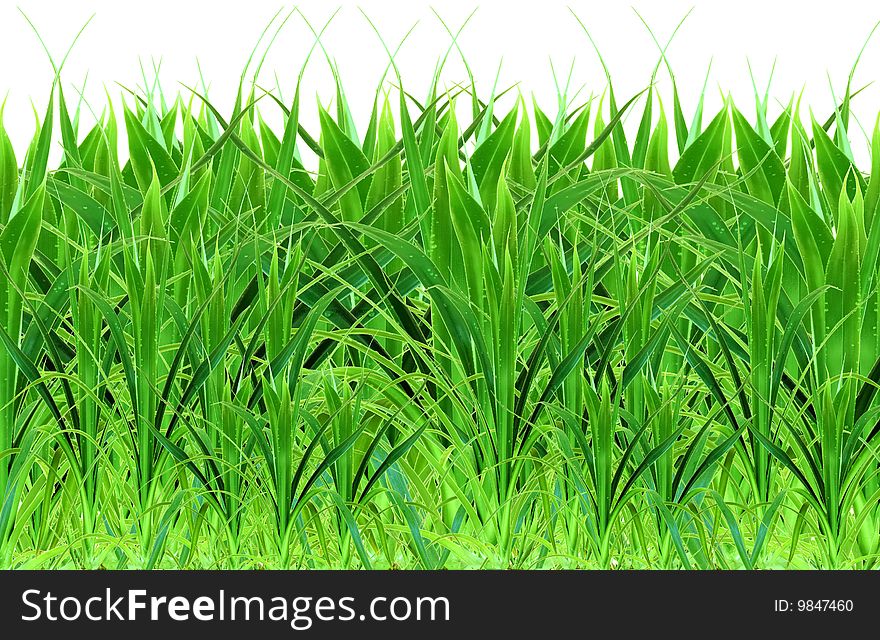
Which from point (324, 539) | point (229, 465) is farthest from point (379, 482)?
point (229, 465)

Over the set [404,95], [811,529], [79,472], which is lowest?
[811,529]

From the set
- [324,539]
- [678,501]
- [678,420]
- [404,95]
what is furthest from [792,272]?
[324,539]

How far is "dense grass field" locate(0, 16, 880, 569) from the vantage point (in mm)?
1754

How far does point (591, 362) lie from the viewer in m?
1.83

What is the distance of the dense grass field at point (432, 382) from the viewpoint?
175cm

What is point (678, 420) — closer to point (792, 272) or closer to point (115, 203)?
point (792, 272)

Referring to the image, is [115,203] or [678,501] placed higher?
[115,203]

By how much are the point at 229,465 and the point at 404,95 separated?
0.71 m

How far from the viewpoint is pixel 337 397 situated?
70.8 inches

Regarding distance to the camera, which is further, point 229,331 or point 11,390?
point 11,390

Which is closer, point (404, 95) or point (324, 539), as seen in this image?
point (324, 539)

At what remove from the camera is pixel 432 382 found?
181 cm

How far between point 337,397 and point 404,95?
1.82ft

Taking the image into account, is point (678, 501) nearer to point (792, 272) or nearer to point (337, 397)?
point (792, 272)
